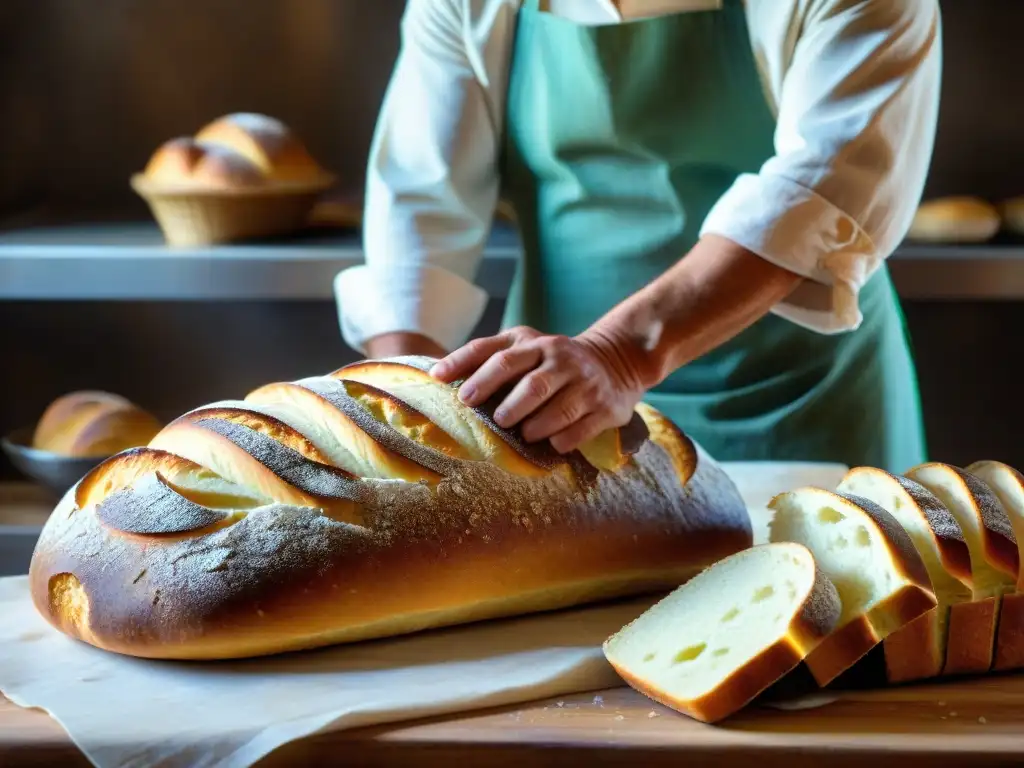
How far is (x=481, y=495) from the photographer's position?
1.03m

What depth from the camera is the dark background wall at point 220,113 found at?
2363mm

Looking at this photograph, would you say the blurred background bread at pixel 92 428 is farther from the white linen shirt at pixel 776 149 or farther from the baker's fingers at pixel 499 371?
the baker's fingers at pixel 499 371

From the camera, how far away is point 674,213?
153 centimetres

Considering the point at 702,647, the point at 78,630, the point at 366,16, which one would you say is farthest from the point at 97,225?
the point at 702,647

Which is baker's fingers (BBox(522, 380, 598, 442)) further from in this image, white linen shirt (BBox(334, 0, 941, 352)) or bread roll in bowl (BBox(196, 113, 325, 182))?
bread roll in bowl (BBox(196, 113, 325, 182))

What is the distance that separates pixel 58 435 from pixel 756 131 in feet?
3.95

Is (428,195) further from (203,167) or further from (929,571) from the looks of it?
(929,571)

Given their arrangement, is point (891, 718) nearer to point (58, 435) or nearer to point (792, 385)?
point (792, 385)

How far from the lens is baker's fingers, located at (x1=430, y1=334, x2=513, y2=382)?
110 cm

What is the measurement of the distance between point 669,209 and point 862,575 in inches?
28.4

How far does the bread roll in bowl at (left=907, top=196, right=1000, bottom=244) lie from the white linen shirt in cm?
67

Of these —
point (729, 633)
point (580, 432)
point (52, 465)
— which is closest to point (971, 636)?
point (729, 633)

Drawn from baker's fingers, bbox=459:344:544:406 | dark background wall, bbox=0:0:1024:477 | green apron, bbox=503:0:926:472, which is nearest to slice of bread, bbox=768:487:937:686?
baker's fingers, bbox=459:344:544:406

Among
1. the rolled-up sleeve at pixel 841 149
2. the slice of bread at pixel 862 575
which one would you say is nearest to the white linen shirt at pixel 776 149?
the rolled-up sleeve at pixel 841 149
